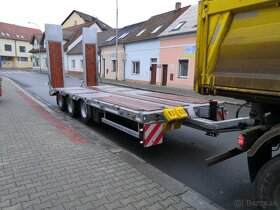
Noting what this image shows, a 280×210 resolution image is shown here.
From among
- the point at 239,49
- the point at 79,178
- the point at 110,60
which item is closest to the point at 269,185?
the point at 239,49

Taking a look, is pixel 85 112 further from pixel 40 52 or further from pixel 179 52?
pixel 40 52

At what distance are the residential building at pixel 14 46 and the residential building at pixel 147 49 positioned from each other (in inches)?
2133

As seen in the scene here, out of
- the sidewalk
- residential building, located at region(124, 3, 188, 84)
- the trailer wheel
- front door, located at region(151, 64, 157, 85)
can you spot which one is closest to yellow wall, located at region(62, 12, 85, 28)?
residential building, located at region(124, 3, 188, 84)

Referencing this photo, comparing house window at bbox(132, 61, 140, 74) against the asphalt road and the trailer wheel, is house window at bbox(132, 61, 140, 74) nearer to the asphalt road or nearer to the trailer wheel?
the trailer wheel

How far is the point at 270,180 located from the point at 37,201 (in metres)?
2.85

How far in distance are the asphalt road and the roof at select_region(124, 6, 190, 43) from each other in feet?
60.6

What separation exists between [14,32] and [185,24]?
66.9 metres

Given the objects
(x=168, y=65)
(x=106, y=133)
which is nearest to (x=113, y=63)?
(x=168, y=65)

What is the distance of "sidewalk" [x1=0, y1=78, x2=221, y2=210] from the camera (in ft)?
10.6

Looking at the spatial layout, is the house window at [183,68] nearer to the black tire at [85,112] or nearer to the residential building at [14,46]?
the black tire at [85,112]

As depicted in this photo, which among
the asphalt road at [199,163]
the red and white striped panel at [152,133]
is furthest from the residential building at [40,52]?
the red and white striped panel at [152,133]

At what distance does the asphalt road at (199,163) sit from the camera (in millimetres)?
3760

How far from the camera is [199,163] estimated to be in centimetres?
484

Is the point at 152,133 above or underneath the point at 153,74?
underneath
